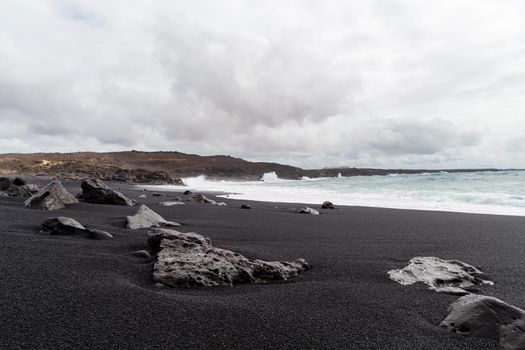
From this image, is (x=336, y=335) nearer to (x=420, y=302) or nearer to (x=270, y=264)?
(x=420, y=302)

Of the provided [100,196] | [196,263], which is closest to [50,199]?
[100,196]

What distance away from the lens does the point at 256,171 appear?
3231 inches

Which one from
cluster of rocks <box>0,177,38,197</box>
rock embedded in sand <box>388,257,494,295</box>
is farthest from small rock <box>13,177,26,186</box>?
rock embedded in sand <box>388,257,494,295</box>

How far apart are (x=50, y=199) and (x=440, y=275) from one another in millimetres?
8337

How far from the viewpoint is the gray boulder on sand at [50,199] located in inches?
320

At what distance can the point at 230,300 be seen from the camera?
305 cm

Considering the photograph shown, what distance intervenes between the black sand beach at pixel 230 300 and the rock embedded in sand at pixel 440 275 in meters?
0.15

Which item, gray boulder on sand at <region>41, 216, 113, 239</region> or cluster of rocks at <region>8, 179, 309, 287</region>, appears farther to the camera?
gray boulder on sand at <region>41, 216, 113, 239</region>

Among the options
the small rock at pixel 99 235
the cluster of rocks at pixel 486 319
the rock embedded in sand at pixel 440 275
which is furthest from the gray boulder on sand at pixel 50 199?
the cluster of rocks at pixel 486 319

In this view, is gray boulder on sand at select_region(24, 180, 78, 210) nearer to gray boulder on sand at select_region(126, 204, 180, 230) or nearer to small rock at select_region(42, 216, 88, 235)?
gray boulder on sand at select_region(126, 204, 180, 230)

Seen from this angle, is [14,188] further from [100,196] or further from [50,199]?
[50,199]

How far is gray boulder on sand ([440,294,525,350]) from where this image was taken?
2.43 meters

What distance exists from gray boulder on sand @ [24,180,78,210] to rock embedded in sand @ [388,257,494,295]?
7.69m

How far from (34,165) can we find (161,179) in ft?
100
